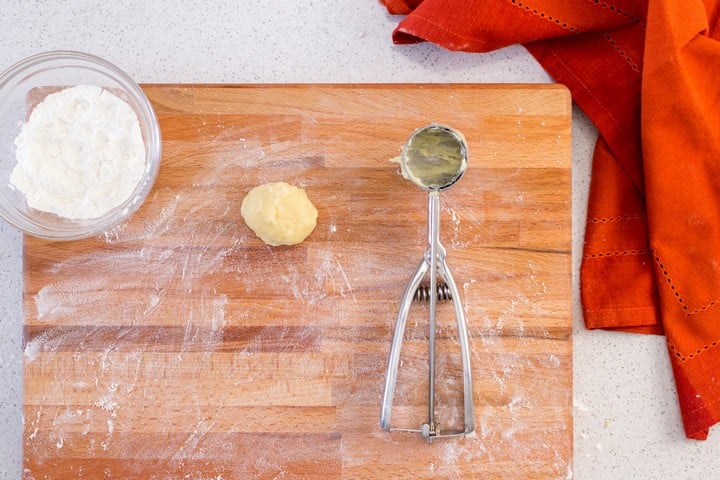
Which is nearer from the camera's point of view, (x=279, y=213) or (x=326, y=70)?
(x=279, y=213)

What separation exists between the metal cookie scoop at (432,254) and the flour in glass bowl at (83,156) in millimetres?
392

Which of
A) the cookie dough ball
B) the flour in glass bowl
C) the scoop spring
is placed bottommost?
the scoop spring

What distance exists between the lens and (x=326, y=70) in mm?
951

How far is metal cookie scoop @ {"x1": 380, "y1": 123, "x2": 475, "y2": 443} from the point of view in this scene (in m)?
0.82

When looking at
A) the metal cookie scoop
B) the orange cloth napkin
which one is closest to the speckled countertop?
the orange cloth napkin

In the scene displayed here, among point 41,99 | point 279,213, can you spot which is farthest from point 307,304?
point 41,99

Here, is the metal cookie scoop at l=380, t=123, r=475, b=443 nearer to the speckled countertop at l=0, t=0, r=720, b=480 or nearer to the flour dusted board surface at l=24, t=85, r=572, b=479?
the flour dusted board surface at l=24, t=85, r=572, b=479

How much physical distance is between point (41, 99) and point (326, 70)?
0.43 metres

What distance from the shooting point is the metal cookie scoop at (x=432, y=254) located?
0.82m

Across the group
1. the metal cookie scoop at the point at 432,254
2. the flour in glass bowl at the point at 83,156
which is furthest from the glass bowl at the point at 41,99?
the metal cookie scoop at the point at 432,254

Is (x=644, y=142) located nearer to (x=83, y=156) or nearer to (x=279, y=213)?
(x=279, y=213)

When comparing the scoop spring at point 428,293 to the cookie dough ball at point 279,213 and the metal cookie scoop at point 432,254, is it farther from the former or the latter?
the cookie dough ball at point 279,213

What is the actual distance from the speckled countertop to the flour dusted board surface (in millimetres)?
66

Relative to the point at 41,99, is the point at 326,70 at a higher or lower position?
lower
